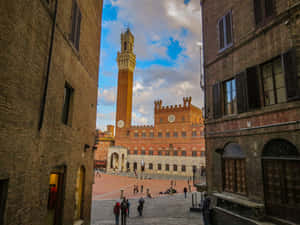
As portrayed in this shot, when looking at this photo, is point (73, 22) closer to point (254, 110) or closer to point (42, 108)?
point (42, 108)

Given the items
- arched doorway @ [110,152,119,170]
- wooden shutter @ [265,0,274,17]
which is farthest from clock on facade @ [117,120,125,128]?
wooden shutter @ [265,0,274,17]

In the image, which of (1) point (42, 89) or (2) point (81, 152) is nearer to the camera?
(1) point (42, 89)

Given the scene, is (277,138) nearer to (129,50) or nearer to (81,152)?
(81,152)

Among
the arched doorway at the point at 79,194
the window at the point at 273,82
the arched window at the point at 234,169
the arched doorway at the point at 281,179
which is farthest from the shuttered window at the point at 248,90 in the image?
the arched doorway at the point at 79,194

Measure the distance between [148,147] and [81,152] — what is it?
46332 mm

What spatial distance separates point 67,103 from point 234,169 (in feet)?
25.7

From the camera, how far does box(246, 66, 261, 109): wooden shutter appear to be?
8312mm

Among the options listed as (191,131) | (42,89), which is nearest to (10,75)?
(42,89)

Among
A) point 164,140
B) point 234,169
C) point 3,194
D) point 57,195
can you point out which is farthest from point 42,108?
point 164,140

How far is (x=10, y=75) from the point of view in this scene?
4086 millimetres

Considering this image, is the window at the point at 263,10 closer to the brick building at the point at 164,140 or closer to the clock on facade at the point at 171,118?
the brick building at the point at 164,140

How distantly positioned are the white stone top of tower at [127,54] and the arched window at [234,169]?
59.1 meters

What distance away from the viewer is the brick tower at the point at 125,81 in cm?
6134

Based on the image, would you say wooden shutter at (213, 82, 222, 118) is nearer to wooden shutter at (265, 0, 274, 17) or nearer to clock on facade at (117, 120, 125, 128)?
wooden shutter at (265, 0, 274, 17)
